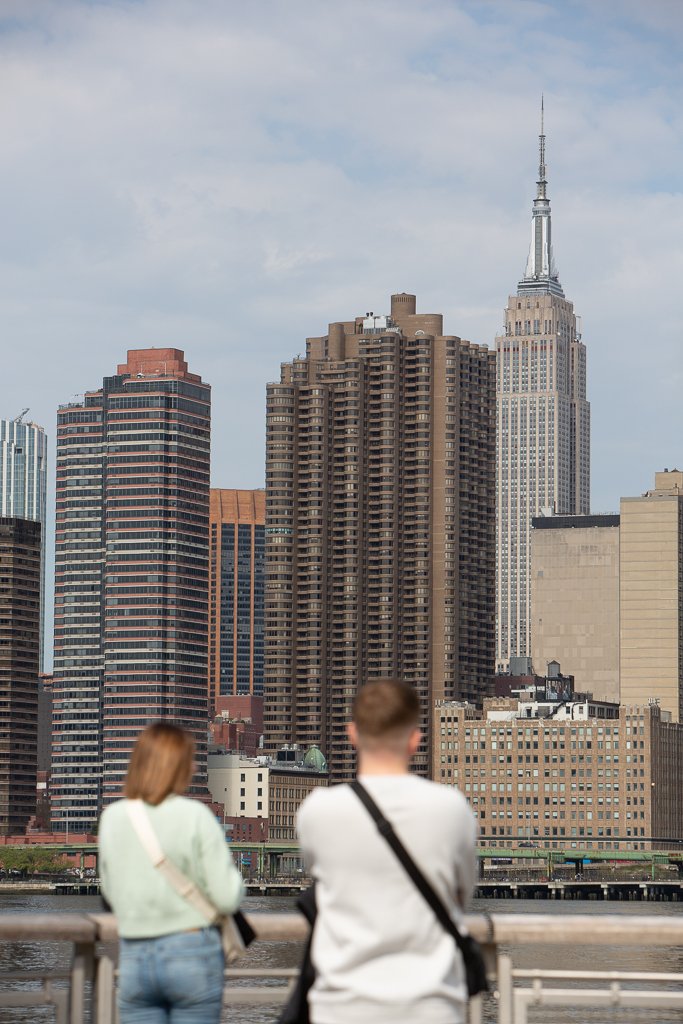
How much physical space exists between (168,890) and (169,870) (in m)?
0.11

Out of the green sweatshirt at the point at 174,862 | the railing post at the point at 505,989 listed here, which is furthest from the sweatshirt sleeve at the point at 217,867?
the railing post at the point at 505,989

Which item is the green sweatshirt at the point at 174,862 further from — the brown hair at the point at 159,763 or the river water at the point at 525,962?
the river water at the point at 525,962

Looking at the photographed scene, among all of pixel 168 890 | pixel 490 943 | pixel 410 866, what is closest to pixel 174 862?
pixel 168 890

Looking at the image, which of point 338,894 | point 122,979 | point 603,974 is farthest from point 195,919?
point 603,974

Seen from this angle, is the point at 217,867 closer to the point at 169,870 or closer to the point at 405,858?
the point at 169,870

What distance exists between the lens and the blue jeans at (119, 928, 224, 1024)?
35.4 ft

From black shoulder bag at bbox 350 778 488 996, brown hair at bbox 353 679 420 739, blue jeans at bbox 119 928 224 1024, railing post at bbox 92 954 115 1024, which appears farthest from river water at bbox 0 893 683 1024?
brown hair at bbox 353 679 420 739

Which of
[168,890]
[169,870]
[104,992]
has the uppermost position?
[169,870]

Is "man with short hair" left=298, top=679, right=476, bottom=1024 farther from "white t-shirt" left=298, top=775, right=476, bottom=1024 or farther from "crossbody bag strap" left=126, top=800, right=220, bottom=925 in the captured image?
"crossbody bag strap" left=126, top=800, right=220, bottom=925

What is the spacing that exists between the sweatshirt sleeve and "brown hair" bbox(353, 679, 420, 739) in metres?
1.16

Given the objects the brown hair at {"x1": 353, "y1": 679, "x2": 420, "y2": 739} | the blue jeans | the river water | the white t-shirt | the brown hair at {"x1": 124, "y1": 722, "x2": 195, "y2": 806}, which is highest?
the brown hair at {"x1": 353, "y1": 679, "x2": 420, "y2": 739}

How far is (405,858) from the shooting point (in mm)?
9891

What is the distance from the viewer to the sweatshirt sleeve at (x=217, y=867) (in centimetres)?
1073

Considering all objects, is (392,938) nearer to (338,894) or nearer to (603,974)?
(338,894)
